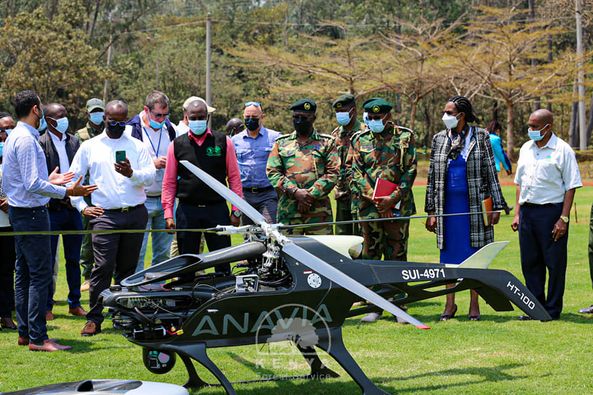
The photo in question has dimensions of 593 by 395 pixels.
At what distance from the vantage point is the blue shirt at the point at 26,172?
7641 millimetres

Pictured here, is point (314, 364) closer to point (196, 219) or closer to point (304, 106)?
point (196, 219)

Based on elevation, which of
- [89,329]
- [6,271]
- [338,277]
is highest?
[338,277]

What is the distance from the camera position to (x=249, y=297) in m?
6.08

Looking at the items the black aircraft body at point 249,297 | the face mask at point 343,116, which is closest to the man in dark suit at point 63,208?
the face mask at point 343,116

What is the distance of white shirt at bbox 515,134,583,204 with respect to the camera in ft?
29.7

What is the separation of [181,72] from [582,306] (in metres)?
49.6

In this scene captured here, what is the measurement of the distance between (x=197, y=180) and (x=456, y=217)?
9.17 feet

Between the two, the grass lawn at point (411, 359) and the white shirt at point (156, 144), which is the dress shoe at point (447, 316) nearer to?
the grass lawn at point (411, 359)

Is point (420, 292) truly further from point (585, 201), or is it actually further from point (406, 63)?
point (406, 63)

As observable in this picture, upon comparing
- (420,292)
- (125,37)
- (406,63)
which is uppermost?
(125,37)

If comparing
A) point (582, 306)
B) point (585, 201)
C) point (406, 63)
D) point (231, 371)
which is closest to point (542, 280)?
point (582, 306)

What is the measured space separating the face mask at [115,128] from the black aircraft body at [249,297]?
2.76 m

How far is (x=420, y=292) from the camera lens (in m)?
6.92

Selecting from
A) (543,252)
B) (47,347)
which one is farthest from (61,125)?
(543,252)
